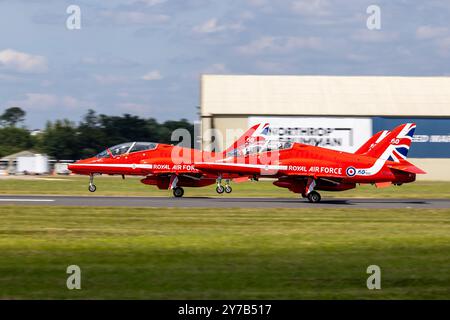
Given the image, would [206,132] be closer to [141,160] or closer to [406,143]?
[141,160]

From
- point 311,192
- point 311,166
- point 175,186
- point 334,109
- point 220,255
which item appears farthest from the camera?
point 334,109

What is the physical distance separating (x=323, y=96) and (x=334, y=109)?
2040 millimetres

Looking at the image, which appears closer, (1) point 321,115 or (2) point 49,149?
(1) point 321,115

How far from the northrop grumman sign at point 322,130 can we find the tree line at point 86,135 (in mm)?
46166

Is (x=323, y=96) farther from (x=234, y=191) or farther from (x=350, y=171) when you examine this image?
(x=350, y=171)

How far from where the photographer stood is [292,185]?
31500mm

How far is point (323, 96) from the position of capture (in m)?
67.7

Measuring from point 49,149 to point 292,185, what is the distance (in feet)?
293

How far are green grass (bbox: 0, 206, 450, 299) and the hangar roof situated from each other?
4143cm

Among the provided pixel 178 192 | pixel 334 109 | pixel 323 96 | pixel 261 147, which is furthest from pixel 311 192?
pixel 323 96

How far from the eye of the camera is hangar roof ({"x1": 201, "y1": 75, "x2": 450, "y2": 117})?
6575cm

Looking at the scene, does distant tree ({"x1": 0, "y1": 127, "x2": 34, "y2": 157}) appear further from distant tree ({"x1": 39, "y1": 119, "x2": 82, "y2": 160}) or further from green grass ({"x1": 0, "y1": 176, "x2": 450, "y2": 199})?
green grass ({"x1": 0, "y1": 176, "x2": 450, "y2": 199})
